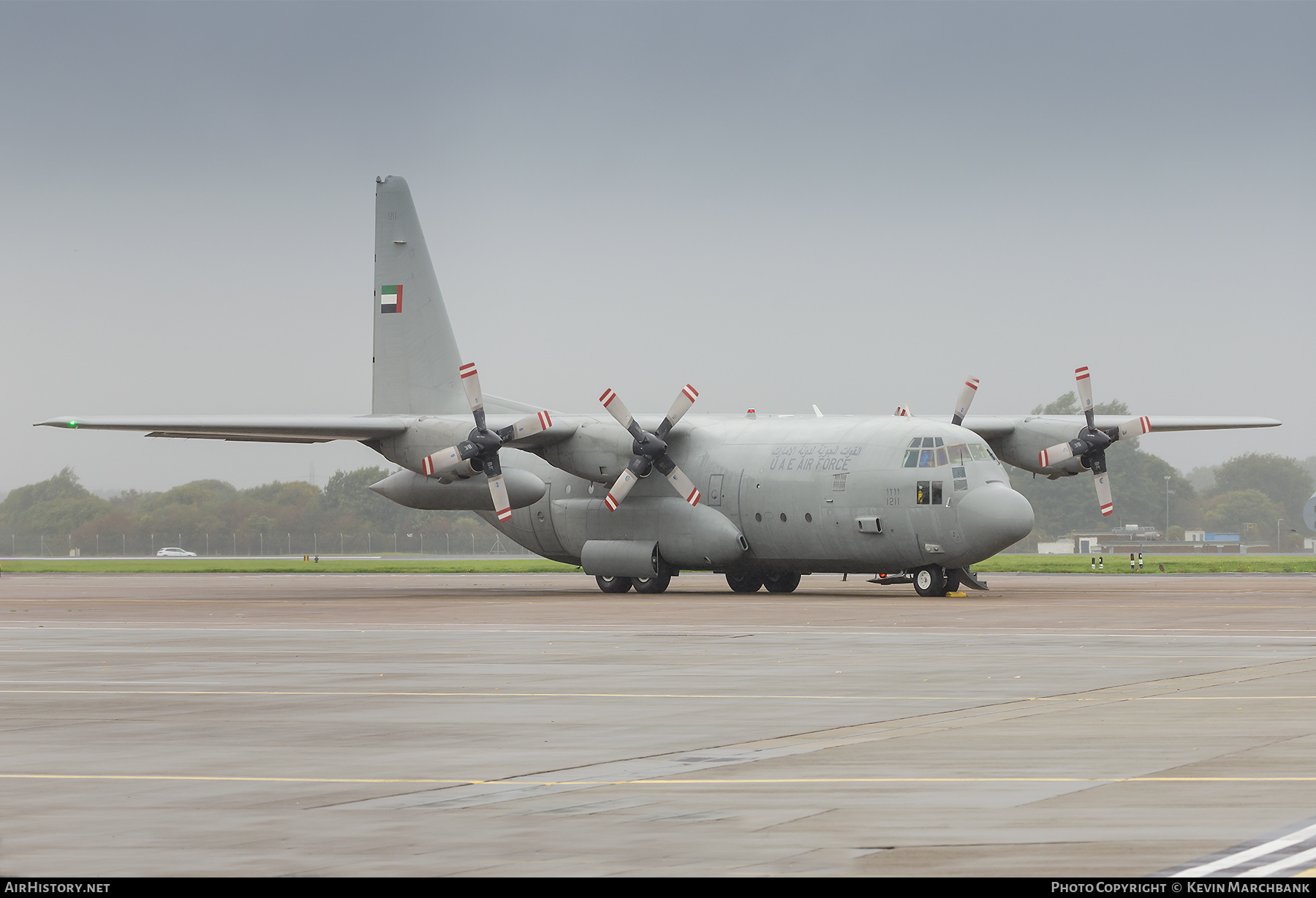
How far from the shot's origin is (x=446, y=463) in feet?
136

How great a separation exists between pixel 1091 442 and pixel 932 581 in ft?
21.1

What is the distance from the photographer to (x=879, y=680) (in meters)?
16.7

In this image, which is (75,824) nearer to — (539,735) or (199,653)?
(539,735)

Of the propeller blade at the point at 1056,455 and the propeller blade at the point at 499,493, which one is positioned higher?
the propeller blade at the point at 1056,455

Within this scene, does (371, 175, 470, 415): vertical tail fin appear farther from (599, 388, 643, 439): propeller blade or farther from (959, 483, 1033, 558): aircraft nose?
(959, 483, 1033, 558): aircraft nose

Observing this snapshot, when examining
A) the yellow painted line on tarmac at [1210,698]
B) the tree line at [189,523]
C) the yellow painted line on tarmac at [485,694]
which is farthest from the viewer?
the tree line at [189,523]

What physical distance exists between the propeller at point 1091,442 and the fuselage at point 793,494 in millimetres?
3298

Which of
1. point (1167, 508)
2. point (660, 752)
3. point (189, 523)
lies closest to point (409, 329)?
point (660, 752)

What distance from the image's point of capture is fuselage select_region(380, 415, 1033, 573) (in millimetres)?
38281

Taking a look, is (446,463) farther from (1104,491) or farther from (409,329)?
(1104,491)

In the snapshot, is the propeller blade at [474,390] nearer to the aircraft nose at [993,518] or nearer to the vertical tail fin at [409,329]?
the vertical tail fin at [409,329]

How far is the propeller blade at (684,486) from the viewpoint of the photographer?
41.2 metres

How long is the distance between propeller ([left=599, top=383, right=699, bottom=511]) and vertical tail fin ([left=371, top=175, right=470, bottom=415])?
25.2ft

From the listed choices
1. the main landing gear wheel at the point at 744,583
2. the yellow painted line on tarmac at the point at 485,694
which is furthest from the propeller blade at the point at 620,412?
the yellow painted line on tarmac at the point at 485,694
